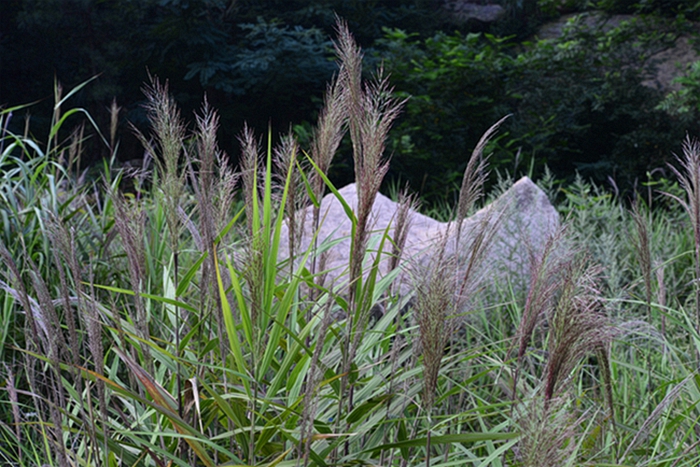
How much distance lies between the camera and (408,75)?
9.23 metres

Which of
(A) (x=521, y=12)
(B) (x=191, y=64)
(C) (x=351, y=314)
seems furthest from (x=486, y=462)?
(A) (x=521, y=12)

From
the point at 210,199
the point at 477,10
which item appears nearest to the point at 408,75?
the point at 477,10

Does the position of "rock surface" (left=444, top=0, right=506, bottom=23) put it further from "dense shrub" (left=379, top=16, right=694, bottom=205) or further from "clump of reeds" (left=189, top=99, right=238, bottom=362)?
"clump of reeds" (left=189, top=99, right=238, bottom=362)

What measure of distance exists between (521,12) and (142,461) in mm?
13143

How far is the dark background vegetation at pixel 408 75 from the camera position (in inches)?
329

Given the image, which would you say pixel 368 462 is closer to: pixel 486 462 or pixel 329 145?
pixel 486 462

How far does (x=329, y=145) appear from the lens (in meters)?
1.32

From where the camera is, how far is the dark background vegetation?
8.37 metres

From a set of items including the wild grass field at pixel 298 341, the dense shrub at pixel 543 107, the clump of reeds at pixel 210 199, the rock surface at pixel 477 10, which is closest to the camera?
the wild grass field at pixel 298 341

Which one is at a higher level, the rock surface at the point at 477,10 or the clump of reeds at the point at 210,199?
the rock surface at the point at 477,10

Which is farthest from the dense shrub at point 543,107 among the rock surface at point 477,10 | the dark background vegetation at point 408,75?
the rock surface at point 477,10

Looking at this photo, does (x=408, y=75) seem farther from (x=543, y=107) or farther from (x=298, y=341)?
(x=298, y=341)

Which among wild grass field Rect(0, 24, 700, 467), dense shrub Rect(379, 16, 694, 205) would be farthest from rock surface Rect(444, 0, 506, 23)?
wild grass field Rect(0, 24, 700, 467)

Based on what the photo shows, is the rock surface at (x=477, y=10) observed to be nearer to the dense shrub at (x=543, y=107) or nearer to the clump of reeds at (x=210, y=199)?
the dense shrub at (x=543, y=107)
